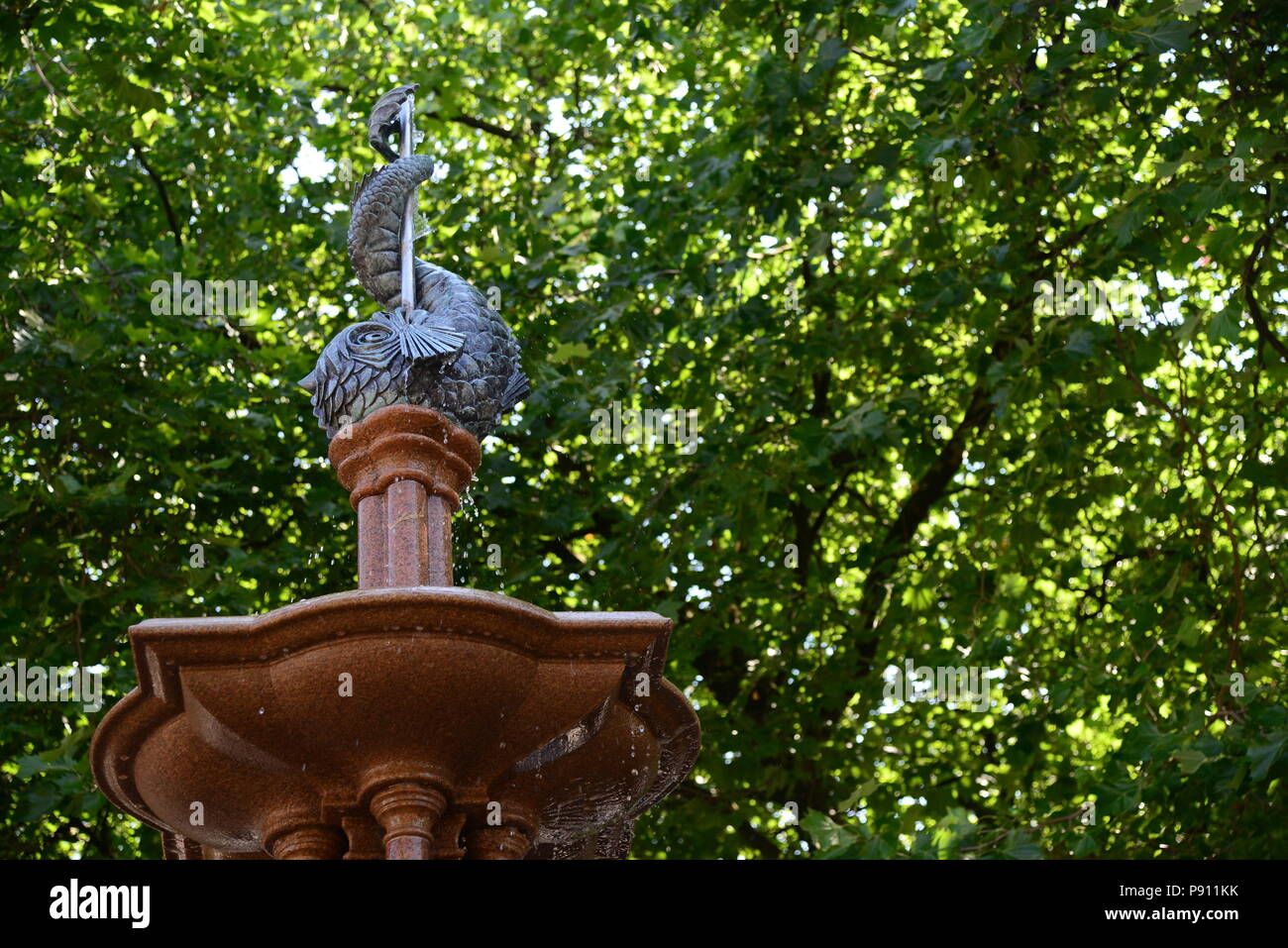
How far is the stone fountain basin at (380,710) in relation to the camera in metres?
5.07

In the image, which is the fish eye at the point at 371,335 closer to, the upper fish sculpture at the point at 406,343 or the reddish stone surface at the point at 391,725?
the upper fish sculpture at the point at 406,343

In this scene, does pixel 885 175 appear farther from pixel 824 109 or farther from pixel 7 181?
pixel 7 181

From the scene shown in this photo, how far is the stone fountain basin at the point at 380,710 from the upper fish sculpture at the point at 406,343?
1.28 m

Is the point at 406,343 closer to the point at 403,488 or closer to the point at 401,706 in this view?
the point at 403,488

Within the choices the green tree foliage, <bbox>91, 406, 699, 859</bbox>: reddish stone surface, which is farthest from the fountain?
the green tree foliage

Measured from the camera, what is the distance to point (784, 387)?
36.9 feet

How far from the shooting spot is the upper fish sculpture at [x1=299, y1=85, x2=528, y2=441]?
6238 mm

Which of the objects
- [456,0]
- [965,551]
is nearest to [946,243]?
[965,551]

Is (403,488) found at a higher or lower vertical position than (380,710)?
higher

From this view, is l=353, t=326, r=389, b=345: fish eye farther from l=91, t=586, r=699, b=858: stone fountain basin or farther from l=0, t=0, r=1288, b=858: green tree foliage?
l=0, t=0, r=1288, b=858: green tree foliage

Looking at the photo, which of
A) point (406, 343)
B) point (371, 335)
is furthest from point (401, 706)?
point (371, 335)

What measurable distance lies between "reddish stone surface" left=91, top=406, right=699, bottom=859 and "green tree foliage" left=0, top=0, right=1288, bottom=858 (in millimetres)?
3174

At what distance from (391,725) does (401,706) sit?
8cm

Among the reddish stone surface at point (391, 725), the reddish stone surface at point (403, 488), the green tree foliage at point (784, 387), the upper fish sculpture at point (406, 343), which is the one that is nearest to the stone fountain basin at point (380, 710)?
the reddish stone surface at point (391, 725)
